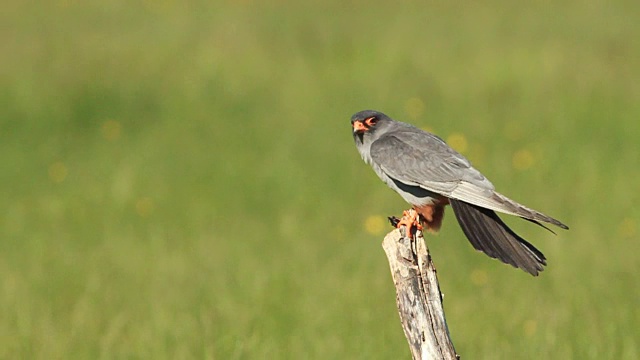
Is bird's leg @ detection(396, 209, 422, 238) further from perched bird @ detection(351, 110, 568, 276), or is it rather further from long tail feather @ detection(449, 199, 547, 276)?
long tail feather @ detection(449, 199, 547, 276)

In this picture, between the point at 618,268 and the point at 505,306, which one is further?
the point at 618,268

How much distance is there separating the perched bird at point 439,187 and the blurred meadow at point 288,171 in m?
1.39

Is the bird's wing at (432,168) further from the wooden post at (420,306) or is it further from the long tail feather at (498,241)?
the wooden post at (420,306)

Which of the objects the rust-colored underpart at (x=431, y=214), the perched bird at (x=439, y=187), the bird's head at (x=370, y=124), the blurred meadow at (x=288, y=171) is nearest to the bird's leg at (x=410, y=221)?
the perched bird at (x=439, y=187)

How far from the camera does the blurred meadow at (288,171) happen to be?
7.23 metres

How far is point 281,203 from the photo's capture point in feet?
35.7

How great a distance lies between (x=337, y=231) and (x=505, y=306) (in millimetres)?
2486

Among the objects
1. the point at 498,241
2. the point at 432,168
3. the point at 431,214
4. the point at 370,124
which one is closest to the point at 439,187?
the point at 432,168

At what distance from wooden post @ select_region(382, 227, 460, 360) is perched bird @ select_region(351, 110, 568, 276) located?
1.04 feet

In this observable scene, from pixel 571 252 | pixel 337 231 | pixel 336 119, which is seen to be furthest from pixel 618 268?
pixel 336 119

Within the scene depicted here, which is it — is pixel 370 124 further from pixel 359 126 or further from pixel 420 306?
pixel 420 306

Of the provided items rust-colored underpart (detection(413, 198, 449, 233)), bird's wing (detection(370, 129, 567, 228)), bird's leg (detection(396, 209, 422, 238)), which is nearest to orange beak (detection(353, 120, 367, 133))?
bird's wing (detection(370, 129, 567, 228))

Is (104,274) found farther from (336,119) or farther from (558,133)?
(558,133)

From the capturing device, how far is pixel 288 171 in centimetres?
1148
